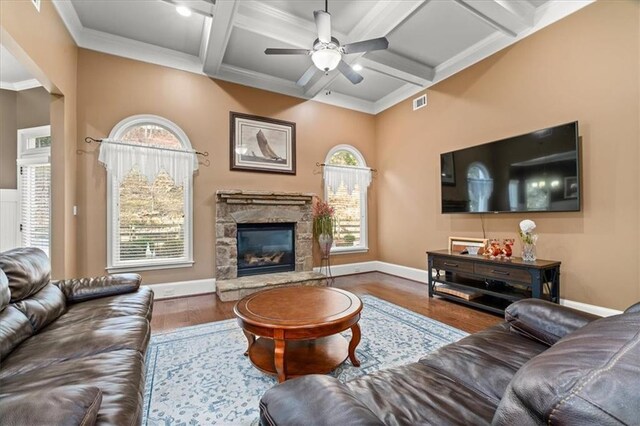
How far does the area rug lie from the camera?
1.69 m

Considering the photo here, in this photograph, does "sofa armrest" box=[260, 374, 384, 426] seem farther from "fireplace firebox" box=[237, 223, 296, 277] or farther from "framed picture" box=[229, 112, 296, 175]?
"framed picture" box=[229, 112, 296, 175]

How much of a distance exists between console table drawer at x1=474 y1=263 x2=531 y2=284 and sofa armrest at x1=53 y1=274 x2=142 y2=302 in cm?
368

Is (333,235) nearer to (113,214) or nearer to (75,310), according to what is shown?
(113,214)

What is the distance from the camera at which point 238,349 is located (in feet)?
8.05

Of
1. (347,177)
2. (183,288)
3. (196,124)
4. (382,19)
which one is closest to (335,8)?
(382,19)

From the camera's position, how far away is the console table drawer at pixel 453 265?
3.48 m

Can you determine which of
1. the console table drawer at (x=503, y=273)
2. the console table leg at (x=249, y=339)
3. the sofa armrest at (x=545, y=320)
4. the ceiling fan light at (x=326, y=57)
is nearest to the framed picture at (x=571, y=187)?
the console table drawer at (x=503, y=273)

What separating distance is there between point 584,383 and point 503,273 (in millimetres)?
3005

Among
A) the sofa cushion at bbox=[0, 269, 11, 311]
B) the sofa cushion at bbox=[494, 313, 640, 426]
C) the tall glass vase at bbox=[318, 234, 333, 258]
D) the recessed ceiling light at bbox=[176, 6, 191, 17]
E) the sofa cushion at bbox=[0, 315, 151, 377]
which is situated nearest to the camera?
the sofa cushion at bbox=[494, 313, 640, 426]

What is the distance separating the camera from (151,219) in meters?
4.01

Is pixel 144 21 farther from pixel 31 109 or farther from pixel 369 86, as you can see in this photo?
pixel 369 86

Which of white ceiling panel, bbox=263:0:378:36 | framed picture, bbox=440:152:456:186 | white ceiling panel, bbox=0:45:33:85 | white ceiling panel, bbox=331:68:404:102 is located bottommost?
framed picture, bbox=440:152:456:186

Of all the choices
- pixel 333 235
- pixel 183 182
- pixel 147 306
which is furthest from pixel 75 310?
pixel 333 235

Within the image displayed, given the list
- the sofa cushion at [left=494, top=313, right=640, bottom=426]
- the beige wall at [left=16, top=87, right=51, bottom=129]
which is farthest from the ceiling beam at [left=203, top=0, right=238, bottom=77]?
the sofa cushion at [left=494, top=313, right=640, bottom=426]
